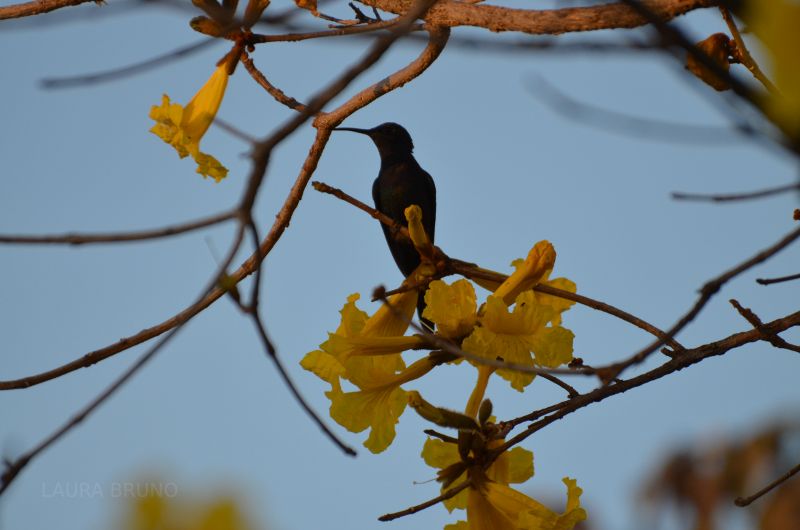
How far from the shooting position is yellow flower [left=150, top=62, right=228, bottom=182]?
2.96 metres

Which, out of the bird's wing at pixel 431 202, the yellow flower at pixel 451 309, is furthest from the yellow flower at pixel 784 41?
the bird's wing at pixel 431 202

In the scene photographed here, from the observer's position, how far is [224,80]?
3121 millimetres

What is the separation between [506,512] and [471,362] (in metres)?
0.42

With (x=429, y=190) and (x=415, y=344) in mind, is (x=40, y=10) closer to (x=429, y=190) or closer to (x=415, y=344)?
(x=415, y=344)

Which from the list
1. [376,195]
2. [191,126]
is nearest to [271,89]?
[191,126]

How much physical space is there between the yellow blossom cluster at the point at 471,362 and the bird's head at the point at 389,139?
4035 mm

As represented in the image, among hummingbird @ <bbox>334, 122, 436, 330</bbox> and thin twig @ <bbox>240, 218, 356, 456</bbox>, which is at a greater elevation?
hummingbird @ <bbox>334, 122, 436, 330</bbox>

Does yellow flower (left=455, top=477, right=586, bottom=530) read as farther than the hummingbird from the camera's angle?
No

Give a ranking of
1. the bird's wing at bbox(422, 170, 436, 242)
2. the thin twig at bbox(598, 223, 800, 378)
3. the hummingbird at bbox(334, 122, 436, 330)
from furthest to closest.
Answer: the bird's wing at bbox(422, 170, 436, 242) < the hummingbird at bbox(334, 122, 436, 330) < the thin twig at bbox(598, 223, 800, 378)

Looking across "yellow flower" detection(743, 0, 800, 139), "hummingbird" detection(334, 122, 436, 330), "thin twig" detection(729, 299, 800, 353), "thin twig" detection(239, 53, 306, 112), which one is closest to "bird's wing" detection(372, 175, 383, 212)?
"hummingbird" detection(334, 122, 436, 330)

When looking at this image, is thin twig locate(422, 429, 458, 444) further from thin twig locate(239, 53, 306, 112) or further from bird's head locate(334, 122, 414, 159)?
bird's head locate(334, 122, 414, 159)

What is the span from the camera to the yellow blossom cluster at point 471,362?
2.60m

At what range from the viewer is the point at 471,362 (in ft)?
8.98

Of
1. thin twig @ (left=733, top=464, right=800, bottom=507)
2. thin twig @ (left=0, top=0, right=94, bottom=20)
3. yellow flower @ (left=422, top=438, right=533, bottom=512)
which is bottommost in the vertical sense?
thin twig @ (left=733, top=464, right=800, bottom=507)
